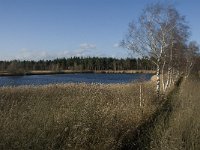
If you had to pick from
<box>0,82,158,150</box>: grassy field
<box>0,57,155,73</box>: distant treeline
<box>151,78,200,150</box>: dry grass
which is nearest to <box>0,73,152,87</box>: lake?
<box>0,82,158,150</box>: grassy field

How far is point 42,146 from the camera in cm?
880

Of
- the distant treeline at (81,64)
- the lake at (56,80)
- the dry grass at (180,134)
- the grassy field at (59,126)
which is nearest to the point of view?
the grassy field at (59,126)

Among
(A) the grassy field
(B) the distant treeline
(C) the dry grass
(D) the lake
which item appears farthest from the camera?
(B) the distant treeline

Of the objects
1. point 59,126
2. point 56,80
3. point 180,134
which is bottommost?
point 56,80

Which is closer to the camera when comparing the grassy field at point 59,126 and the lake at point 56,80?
the grassy field at point 59,126

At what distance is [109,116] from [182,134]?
236cm

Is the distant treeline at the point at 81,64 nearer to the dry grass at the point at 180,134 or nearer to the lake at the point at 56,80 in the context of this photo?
the lake at the point at 56,80

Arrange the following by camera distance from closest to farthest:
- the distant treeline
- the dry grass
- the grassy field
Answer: the grassy field, the dry grass, the distant treeline

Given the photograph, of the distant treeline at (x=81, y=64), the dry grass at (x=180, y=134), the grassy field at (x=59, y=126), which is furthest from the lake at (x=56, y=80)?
the distant treeline at (x=81, y=64)

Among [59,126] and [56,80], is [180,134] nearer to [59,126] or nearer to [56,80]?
[59,126]

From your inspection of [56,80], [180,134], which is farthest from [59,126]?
[56,80]

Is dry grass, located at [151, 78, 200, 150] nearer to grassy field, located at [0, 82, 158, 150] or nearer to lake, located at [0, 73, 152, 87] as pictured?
grassy field, located at [0, 82, 158, 150]

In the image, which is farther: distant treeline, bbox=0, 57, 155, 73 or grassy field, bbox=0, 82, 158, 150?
distant treeline, bbox=0, 57, 155, 73

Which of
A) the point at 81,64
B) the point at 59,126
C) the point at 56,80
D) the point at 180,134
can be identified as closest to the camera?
the point at 59,126
